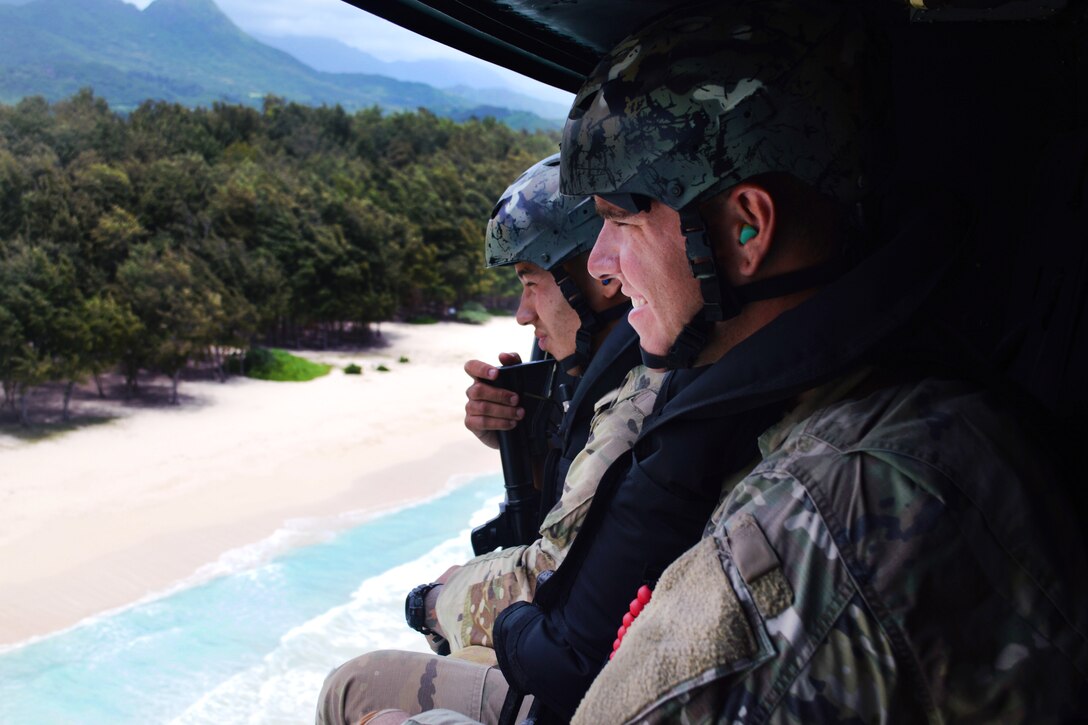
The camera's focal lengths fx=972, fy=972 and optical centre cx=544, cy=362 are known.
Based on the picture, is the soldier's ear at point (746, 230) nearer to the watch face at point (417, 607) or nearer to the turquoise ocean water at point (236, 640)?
the watch face at point (417, 607)

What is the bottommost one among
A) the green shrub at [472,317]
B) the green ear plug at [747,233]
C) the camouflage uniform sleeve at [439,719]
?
the green shrub at [472,317]

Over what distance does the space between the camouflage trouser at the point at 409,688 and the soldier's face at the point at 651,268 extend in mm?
923

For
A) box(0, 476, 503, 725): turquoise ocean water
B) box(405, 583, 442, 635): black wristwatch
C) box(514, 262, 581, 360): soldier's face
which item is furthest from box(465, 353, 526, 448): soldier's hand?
box(0, 476, 503, 725): turquoise ocean water

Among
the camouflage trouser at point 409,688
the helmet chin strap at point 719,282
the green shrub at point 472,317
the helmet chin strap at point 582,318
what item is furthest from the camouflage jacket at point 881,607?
the green shrub at point 472,317

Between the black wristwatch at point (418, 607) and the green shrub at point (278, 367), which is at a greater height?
the black wristwatch at point (418, 607)

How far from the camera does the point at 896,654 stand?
1.00 meters

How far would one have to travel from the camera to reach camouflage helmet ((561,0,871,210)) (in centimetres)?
134

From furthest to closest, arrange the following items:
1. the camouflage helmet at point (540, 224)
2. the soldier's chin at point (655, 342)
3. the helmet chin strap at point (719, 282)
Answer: the camouflage helmet at point (540, 224)
the soldier's chin at point (655, 342)
the helmet chin strap at point (719, 282)

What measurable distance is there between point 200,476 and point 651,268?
1992 centimetres

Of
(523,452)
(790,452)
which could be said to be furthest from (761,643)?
(523,452)

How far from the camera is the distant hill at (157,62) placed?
166ft

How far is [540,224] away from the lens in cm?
278

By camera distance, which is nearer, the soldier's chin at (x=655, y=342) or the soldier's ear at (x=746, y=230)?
the soldier's ear at (x=746, y=230)

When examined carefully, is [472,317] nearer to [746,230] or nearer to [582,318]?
[582,318]
